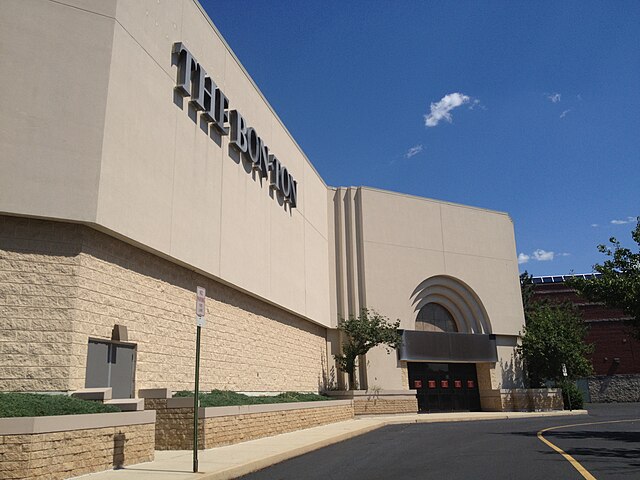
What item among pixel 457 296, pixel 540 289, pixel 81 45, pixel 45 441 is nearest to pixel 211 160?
pixel 81 45

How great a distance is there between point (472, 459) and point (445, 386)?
25.7 m

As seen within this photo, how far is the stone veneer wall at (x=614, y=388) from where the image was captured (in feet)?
161

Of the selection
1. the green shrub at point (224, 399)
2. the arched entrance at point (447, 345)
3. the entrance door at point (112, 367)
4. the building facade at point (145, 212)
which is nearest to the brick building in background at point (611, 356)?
the arched entrance at point (447, 345)

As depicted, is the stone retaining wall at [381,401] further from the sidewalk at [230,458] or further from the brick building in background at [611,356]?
the brick building in background at [611,356]

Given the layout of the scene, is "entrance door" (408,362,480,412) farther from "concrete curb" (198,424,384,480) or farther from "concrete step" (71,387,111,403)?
"concrete step" (71,387,111,403)

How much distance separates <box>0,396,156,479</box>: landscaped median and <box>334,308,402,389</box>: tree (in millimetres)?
20376

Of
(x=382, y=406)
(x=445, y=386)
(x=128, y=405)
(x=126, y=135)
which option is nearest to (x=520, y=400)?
(x=445, y=386)

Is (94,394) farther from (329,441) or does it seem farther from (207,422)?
(329,441)

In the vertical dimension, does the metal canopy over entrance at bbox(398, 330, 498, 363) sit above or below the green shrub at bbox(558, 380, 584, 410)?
above

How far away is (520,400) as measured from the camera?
3675 centimetres

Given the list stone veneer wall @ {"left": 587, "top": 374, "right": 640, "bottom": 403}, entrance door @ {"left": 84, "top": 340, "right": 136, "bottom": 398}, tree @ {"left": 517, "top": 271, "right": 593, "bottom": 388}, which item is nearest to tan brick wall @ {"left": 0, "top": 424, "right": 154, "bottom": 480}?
entrance door @ {"left": 84, "top": 340, "right": 136, "bottom": 398}

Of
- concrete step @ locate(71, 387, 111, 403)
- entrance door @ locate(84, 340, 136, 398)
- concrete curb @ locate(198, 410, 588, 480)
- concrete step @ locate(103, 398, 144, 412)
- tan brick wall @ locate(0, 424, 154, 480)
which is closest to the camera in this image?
tan brick wall @ locate(0, 424, 154, 480)

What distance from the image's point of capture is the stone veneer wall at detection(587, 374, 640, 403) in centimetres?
4893

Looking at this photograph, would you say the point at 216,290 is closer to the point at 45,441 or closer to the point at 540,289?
the point at 45,441
